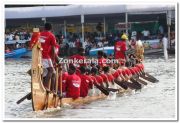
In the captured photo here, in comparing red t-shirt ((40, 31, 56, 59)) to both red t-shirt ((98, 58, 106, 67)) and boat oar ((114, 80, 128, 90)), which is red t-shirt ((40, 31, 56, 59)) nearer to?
red t-shirt ((98, 58, 106, 67))

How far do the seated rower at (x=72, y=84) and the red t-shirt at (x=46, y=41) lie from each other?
874mm

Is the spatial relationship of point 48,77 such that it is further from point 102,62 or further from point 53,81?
point 102,62

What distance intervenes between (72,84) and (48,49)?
1.11 meters

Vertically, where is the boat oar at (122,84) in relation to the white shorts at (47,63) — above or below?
below

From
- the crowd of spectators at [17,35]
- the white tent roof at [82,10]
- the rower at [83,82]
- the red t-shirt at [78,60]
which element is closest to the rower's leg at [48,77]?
the rower at [83,82]

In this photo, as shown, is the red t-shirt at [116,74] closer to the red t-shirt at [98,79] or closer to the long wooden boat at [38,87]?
the red t-shirt at [98,79]

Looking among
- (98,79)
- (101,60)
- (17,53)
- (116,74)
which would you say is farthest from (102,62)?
(17,53)

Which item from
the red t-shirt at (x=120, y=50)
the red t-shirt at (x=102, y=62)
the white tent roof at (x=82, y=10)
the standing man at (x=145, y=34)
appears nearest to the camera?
the red t-shirt at (x=102, y=62)

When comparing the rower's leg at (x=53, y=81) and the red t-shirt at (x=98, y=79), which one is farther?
the red t-shirt at (x=98, y=79)

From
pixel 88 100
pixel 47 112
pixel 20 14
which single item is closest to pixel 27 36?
pixel 20 14

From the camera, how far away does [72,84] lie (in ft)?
49.1

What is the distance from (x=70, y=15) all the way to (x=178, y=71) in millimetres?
19166

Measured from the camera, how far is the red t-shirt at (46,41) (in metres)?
14.3

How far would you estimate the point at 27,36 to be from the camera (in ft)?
102
